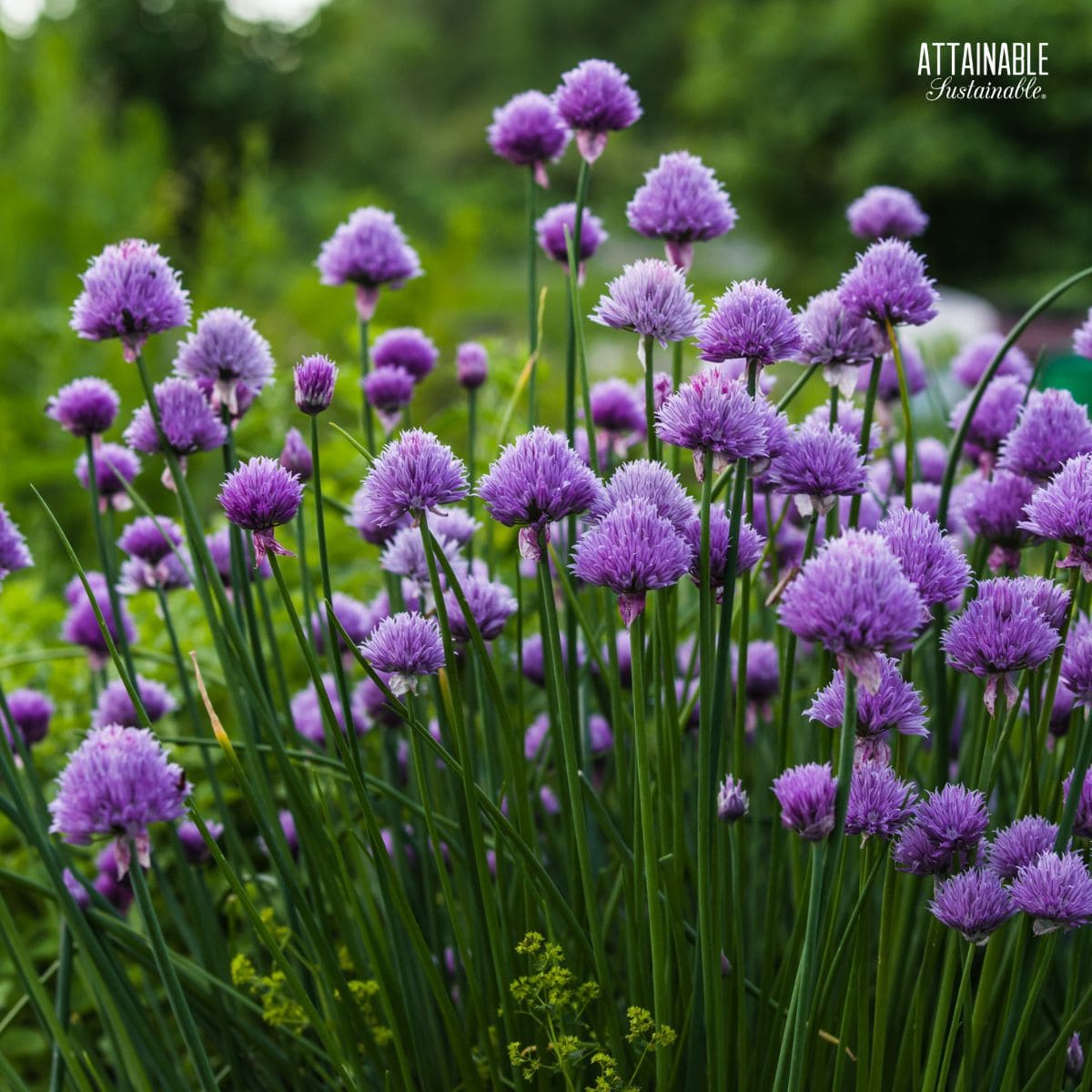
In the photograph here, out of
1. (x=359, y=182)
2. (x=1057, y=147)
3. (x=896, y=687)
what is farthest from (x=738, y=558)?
(x=359, y=182)

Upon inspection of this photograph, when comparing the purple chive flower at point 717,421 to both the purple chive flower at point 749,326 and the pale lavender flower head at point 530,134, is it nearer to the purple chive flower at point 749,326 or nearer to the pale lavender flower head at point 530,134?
the purple chive flower at point 749,326

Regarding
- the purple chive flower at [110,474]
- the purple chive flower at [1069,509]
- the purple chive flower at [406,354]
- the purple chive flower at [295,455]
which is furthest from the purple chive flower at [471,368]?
the purple chive flower at [1069,509]

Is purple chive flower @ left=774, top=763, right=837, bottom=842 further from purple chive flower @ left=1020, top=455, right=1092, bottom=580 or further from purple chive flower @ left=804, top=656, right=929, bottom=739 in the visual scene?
purple chive flower @ left=1020, top=455, right=1092, bottom=580

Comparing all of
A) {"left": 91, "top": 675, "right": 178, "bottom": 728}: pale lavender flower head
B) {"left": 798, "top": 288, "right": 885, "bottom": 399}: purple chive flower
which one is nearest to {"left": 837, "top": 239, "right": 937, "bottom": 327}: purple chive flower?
{"left": 798, "top": 288, "right": 885, "bottom": 399}: purple chive flower

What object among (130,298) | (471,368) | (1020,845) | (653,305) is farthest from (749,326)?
(471,368)

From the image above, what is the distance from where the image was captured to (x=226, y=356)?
3.84ft

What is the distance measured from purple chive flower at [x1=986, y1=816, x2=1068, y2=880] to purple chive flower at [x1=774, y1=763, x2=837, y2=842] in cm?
17

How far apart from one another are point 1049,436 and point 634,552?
1.78 feet

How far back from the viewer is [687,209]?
4.01ft

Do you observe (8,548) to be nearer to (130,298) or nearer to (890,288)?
(130,298)

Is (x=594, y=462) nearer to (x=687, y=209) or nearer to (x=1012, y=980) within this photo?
(x=687, y=209)

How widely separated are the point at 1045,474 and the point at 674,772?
477 mm

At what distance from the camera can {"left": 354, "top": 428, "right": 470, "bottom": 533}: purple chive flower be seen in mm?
884

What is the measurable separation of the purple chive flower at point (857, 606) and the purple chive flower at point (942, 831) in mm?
229
